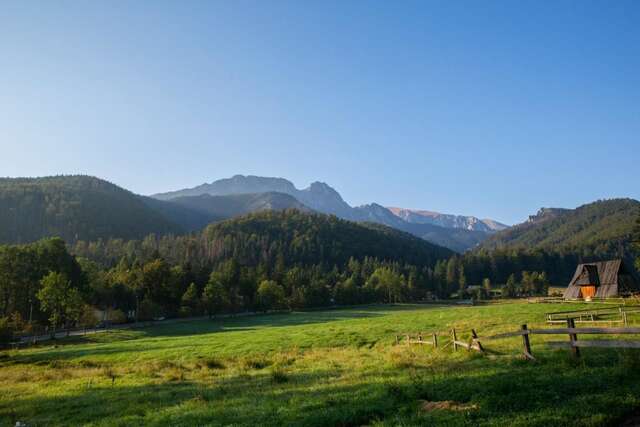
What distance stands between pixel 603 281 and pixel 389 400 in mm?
103217

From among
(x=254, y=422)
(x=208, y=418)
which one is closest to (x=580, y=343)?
(x=254, y=422)

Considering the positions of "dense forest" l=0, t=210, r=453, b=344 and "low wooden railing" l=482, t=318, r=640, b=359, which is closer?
"low wooden railing" l=482, t=318, r=640, b=359

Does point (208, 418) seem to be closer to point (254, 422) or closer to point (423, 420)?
point (254, 422)

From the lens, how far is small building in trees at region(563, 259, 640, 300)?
92125mm

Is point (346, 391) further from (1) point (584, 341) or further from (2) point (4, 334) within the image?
(2) point (4, 334)

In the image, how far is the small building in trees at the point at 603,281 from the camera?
92125 millimetres

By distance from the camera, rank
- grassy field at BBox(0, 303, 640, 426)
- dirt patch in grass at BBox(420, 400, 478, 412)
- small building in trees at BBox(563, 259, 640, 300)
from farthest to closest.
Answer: small building in trees at BBox(563, 259, 640, 300) → dirt patch in grass at BBox(420, 400, 478, 412) → grassy field at BBox(0, 303, 640, 426)

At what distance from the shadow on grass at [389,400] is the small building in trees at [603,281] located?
9257cm

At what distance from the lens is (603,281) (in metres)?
95.3

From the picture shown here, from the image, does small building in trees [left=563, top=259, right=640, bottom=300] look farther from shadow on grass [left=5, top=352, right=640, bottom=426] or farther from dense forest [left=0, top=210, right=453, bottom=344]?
shadow on grass [left=5, top=352, right=640, bottom=426]

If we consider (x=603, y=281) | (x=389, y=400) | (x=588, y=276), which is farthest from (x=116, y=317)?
(x=603, y=281)

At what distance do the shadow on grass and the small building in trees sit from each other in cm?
9257

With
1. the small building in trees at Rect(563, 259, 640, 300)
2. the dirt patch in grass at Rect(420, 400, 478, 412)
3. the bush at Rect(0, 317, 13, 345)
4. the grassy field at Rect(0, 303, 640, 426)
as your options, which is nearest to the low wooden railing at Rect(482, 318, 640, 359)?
the grassy field at Rect(0, 303, 640, 426)

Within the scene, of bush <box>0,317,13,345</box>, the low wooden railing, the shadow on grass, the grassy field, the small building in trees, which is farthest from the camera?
the small building in trees
